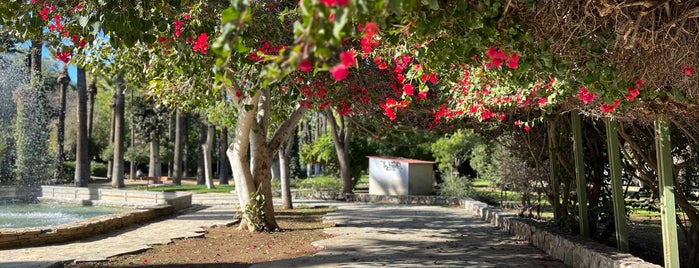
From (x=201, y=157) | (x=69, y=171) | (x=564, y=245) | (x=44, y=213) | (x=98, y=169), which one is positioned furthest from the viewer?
(x=98, y=169)

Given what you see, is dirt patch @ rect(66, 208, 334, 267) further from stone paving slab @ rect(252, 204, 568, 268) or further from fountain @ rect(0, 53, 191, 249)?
fountain @ rect(0, 53, 191, 249)

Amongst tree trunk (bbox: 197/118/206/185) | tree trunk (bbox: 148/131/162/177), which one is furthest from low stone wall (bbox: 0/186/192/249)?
tree trunk (bbox: 148/131/162/177)

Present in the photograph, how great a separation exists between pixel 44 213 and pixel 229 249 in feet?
28.5

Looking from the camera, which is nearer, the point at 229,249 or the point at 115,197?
the point at 229,249

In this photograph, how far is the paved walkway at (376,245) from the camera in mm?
7891

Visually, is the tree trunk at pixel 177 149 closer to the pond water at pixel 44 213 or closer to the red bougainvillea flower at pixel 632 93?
the pond water at pixel 44 213

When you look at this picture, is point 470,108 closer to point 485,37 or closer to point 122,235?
point 485,37

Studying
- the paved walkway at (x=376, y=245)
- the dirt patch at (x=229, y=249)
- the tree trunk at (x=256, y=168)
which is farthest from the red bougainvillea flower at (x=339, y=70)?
the tree trunk at (x=256, y=168)

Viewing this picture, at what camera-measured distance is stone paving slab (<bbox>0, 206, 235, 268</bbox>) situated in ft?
25.9

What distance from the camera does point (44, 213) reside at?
15.4 metres

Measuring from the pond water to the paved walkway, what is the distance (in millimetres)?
2618

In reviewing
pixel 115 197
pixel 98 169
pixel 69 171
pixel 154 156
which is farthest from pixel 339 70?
pixel 98 169

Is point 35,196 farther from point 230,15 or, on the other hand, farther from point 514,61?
point 230,15

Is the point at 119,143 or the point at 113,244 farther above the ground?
the point at 119,143
